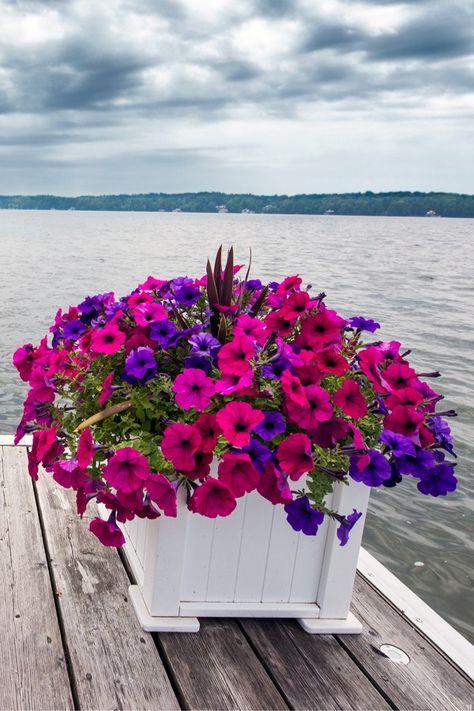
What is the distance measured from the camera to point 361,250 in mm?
32188

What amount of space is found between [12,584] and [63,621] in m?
0.26

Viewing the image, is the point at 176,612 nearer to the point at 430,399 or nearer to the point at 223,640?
the point at 223,640

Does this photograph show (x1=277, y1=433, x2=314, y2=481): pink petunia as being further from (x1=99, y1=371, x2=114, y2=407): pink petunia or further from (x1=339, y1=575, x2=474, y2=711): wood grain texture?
(x1=339, y1=575, x2=474, y2=711): wood grain texture

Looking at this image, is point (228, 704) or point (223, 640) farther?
point (223, 640)

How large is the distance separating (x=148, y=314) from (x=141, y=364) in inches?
8.7

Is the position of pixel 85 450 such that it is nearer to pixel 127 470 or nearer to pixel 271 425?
pixel 127 470

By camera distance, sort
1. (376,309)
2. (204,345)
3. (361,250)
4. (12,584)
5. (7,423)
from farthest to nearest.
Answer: (361,250) < (376,309) < (7,423) < (12,584) < (204,345)

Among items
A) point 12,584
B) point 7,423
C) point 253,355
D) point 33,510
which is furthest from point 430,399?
point 7,423

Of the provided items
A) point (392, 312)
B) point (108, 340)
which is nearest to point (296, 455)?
point (108, 340)

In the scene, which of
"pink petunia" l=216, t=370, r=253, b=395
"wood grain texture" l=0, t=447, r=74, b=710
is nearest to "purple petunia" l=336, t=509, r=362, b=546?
"pink petunia" l=216, t=370, r=253, b=395

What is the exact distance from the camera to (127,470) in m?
1.61

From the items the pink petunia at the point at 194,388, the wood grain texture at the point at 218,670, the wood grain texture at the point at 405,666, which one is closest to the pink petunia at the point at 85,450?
the pink petunia at the point at 194,388

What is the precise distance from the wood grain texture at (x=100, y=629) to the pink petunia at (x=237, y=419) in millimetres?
673

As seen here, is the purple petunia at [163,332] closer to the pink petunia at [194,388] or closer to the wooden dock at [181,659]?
the pink petunia at [194,388]
